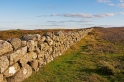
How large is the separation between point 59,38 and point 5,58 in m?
11.8

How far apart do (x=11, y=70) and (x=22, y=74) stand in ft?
5.01

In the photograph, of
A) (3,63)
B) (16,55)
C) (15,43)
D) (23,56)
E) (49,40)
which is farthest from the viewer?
(49,40)

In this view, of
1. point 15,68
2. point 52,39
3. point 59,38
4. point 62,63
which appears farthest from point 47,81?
point 59,38

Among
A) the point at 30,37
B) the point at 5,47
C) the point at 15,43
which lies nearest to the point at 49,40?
the point at 30,37

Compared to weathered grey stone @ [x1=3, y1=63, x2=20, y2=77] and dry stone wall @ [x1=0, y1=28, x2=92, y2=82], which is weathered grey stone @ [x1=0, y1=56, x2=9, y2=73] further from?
weathered grey stone @ [x1=3, y1=63, x2=20, y2=77]

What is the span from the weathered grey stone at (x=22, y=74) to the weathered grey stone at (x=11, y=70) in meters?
0.29

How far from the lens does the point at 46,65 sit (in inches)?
663

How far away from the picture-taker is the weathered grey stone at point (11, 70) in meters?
10.6

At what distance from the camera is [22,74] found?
40.9 ft

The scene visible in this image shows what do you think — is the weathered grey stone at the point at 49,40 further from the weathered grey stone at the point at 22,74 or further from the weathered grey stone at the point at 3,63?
the weathered grey stone at the point at 3,63

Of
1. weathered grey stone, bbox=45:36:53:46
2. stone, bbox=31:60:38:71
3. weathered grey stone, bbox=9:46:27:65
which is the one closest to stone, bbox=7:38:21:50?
weathered grey stone, bbox=9:46:27:65

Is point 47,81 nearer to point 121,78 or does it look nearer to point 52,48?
point 121,78

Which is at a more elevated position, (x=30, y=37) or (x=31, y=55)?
(x=30, y=37)

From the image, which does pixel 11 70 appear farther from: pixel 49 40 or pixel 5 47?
pixel 49 40
